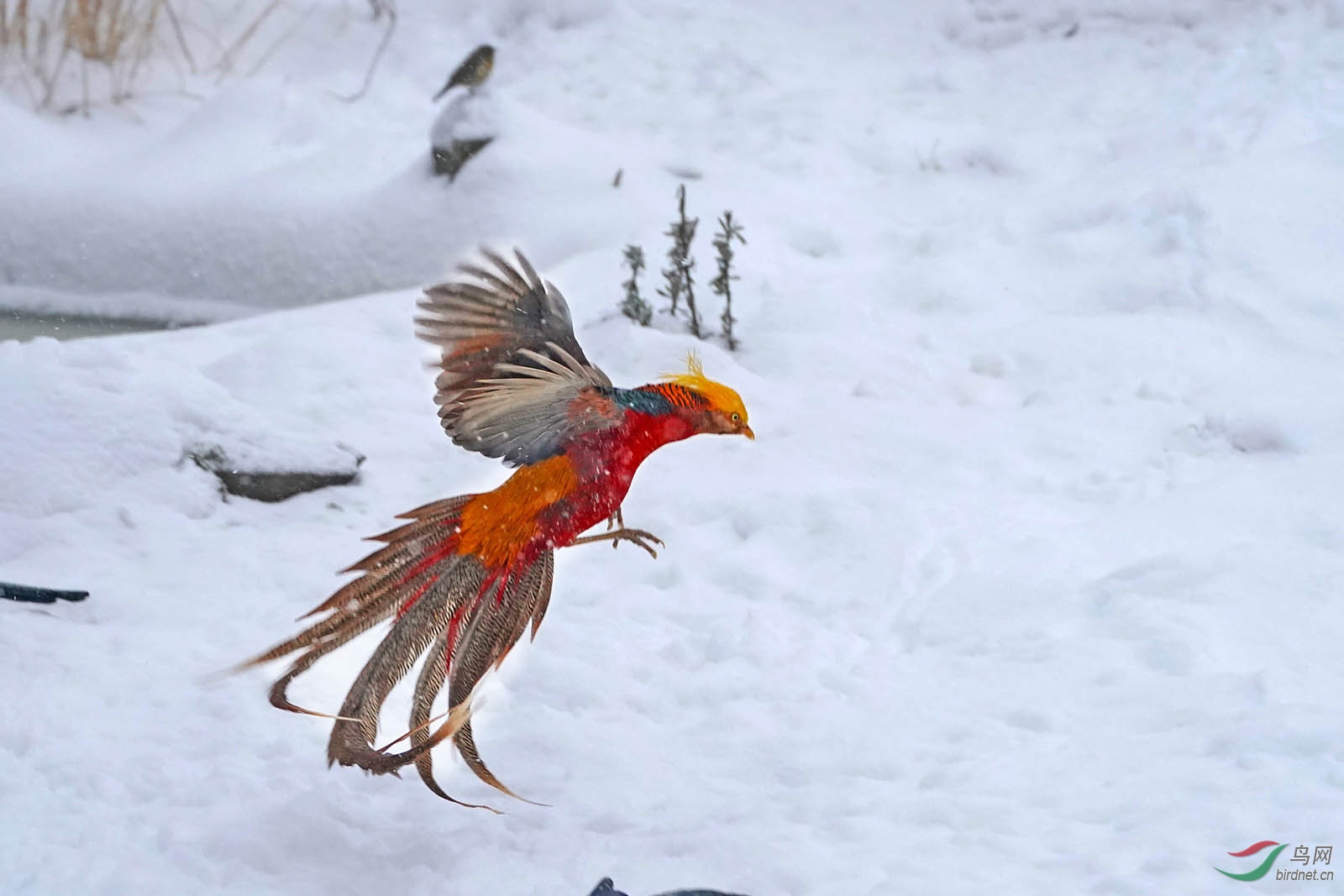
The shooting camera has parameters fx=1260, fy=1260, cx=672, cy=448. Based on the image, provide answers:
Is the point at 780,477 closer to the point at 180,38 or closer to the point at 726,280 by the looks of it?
the point at 726,280

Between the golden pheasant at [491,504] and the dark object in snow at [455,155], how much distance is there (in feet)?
10.7

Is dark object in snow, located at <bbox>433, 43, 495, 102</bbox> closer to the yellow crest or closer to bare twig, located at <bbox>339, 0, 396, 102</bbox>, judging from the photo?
bare twig, located at <bbox>339, 0, 396, 102</bbox>

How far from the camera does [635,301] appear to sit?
3.67 metres

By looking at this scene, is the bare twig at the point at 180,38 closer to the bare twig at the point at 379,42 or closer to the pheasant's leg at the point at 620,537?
the bare twig at the point at 379,42

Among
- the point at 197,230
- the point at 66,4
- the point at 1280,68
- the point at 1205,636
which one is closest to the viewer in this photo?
the point at 1205,636

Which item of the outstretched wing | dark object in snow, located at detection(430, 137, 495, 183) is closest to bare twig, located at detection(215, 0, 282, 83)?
dark object in snow, located at detection(430, 137, 495, 183)

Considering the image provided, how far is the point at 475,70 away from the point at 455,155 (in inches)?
32.3

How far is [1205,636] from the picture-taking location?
242 centimetres

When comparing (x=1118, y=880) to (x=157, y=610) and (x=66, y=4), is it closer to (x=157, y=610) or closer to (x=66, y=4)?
(x=157, y=610)

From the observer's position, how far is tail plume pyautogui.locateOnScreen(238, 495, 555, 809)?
163 cm

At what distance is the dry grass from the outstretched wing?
190 inches

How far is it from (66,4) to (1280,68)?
5.31 m

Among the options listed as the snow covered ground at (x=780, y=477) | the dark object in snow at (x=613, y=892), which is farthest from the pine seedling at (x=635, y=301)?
the dark object in snow at (x=613, y=892)

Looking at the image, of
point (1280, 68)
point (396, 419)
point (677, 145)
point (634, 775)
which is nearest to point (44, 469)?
point (396, 419)
